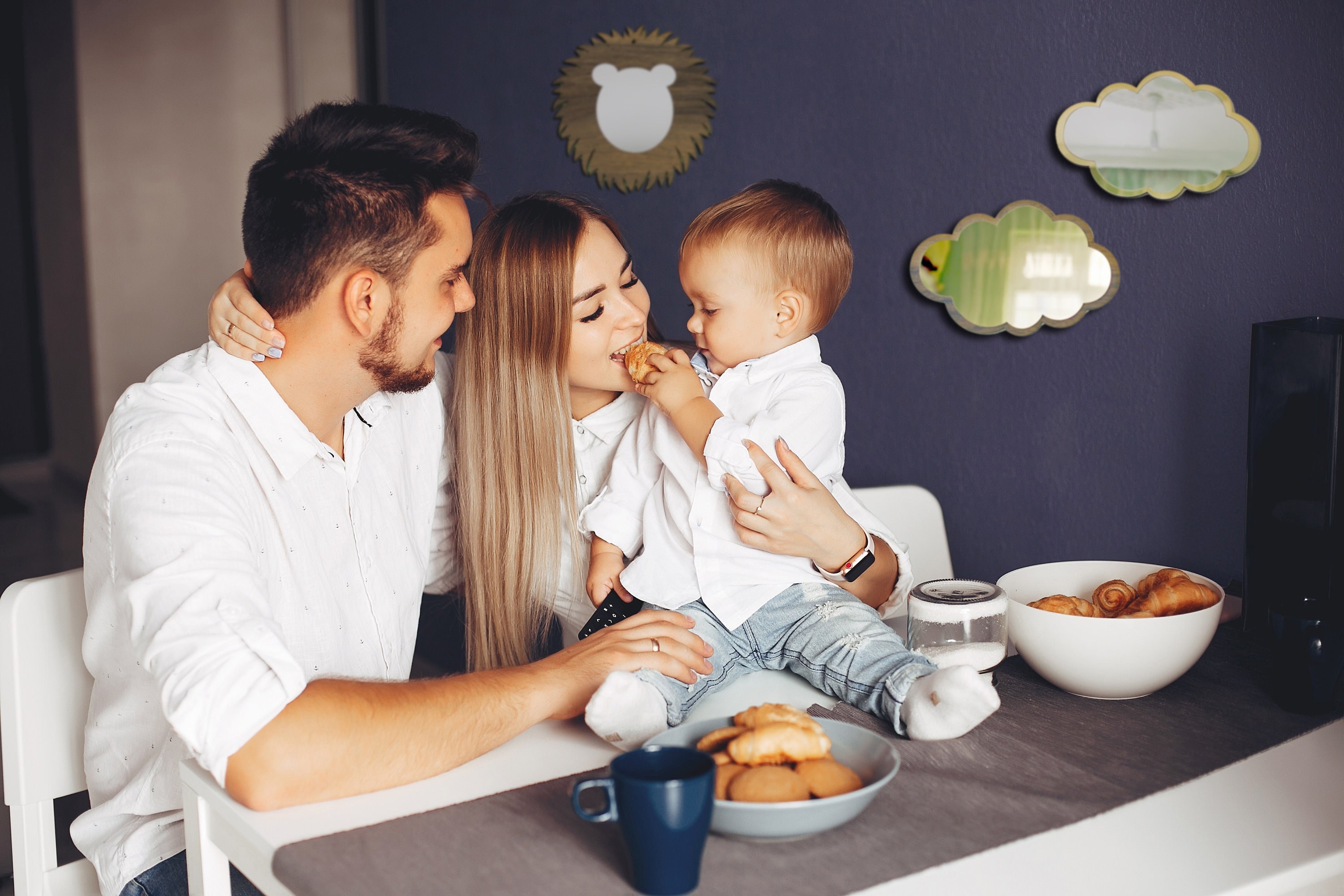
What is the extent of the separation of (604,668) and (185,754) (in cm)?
57

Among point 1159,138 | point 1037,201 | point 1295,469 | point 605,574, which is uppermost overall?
point 1159,138

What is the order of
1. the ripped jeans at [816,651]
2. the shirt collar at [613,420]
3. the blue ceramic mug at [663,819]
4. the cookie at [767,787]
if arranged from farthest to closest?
the shirt collar at [613,420] < the ripped jeans at [816,651] < the cookie at [767,787] < the blue ceramic mug at [663,819]

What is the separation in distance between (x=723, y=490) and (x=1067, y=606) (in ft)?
1.70

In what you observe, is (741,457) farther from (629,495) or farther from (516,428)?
(516,428)

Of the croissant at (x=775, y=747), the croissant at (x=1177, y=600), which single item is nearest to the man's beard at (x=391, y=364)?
the croissant at (x=775, y=747)

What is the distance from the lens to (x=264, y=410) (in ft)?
4.78

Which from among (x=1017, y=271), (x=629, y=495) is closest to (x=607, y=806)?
(x=629, y=495)

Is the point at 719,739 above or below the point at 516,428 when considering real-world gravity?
below

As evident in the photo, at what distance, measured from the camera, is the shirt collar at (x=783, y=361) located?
173 centimetres

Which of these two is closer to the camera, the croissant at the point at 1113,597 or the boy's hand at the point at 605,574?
the croissant at the point at 1113,597

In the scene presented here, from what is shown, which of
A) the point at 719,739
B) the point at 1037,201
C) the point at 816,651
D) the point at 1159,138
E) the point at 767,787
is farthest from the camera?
the point at 1037,201

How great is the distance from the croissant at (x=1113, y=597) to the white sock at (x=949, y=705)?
0.31m

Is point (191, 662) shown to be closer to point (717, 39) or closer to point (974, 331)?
point (974, 331)

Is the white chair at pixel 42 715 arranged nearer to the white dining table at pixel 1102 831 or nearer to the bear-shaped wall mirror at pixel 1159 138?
the white dining table at pixel 1102 831
